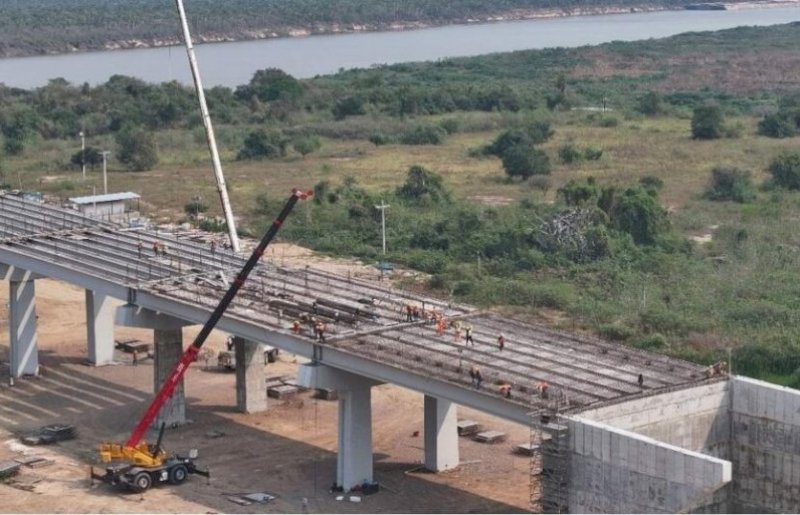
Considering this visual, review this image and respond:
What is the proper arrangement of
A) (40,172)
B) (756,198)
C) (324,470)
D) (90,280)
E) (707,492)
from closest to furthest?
(707,492)
(324,470)
(90,280)
(756,198)
(40,172)

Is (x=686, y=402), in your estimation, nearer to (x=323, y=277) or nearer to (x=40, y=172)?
(x=323, y=277)

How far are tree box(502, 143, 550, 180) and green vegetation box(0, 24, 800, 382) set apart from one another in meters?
0.09

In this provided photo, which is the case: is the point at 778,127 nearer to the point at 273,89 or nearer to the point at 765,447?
the point at 273,89

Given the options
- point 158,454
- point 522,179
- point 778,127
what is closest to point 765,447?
point 158,454

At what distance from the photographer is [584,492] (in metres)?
32.8

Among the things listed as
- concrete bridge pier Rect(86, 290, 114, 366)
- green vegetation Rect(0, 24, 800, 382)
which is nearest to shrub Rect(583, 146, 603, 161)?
green vegetation Rect(0, 24, 800, 382)

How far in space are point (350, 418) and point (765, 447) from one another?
27.5ft

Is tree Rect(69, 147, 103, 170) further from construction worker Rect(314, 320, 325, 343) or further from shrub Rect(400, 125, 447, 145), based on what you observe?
construction worker Rect(314, 320, 325, 343)

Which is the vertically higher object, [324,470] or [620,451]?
[620,451]

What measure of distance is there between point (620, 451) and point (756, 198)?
4421 centimetres

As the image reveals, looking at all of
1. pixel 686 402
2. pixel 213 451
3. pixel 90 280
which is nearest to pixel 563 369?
pixel 686 402

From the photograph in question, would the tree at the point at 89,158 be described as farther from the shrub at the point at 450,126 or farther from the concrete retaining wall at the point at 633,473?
the concrete retaining wall at the point at 633,473

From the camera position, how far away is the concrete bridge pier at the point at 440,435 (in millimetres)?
39375

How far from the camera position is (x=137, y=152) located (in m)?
87.3
